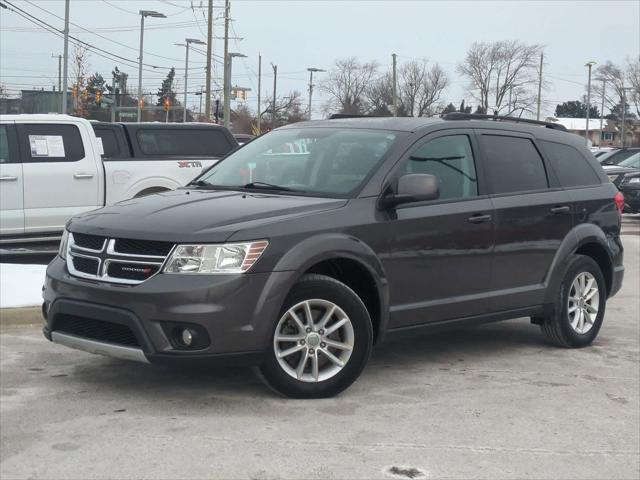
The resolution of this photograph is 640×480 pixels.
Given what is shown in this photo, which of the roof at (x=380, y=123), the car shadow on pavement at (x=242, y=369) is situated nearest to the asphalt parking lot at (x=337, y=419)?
the car shadow on pavement at (x=242, y=369)

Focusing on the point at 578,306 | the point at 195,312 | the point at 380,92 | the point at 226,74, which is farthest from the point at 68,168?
the point at 380,92

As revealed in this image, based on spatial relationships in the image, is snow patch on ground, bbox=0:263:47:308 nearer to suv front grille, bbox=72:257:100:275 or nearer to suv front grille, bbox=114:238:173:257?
suv front grille, bbox=72:257:100:275

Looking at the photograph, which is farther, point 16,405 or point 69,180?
point 69,180

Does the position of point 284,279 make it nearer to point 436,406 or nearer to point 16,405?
point 436,406

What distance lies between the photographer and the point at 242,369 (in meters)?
6.41

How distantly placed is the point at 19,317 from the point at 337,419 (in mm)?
3828

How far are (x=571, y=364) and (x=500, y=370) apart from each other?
2.13 feet

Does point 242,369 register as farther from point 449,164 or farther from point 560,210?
point 560,210

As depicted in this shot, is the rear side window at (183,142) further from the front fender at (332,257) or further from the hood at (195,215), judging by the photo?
the front fender at (332,257)

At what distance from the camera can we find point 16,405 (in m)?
5.45

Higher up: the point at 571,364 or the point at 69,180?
the point at 69,180

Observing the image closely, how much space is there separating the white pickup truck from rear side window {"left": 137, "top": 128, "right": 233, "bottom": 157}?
0.05 ft

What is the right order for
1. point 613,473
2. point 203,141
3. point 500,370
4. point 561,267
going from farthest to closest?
point 203,141 → point 561,267 → point 500,370 → point 613,473

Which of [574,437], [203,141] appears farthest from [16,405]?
[203,141]
